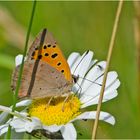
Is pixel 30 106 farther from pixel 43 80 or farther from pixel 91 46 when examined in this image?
Answer: pixel 91 46

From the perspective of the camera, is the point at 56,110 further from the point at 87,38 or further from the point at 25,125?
the point at 87,38

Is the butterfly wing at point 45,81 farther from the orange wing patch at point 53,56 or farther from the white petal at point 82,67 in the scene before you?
the white petal at point 82,67

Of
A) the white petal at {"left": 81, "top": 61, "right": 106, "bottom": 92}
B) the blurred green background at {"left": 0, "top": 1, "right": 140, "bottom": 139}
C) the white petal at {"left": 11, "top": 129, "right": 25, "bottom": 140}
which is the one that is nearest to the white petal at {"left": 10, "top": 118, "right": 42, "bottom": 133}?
the white petal at {"left": 11, "top": 129, "right": 25, "bottom": 140}

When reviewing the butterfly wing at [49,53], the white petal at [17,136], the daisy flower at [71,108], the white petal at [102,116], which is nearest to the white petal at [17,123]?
the daisy flower at [71,108]

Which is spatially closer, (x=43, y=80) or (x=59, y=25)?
(x=43, y=80)

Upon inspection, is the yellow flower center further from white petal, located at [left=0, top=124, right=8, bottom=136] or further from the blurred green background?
the blurred green background


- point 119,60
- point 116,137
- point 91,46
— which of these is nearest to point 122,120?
point 116,137

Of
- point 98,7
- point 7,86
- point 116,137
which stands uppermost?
point 98,7
